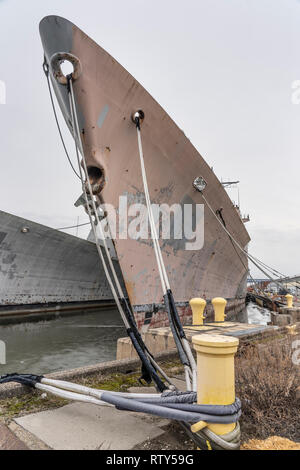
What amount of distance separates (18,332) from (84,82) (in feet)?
26.5

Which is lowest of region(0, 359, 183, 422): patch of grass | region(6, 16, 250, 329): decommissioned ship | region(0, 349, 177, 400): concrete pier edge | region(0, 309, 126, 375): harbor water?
region(0, 309, 126, 375): harbor water

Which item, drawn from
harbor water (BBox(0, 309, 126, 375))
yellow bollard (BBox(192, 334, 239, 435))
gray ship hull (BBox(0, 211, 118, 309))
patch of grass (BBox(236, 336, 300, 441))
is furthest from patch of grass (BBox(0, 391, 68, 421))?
gray ship hull (BBox(0, 211, 118, 309))

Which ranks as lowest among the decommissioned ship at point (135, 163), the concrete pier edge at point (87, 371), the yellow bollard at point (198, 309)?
the concrete pier edge at point (87, 371)

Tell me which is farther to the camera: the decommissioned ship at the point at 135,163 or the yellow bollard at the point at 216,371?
the decommissioned ship at the point at 135,163

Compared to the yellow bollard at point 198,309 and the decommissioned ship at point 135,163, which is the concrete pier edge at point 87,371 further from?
the decommissioned ship at point 135,163

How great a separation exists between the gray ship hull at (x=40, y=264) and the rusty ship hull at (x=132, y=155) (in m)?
6.94

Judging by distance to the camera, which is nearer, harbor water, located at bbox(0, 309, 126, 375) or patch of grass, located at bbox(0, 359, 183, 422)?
patch of grass, located at bbox(0, 359, 183, 422)

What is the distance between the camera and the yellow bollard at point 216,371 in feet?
5.81

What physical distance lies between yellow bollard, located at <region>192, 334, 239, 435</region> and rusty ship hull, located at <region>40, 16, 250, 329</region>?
414 cm

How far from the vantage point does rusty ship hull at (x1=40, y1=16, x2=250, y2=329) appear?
5.18 metres

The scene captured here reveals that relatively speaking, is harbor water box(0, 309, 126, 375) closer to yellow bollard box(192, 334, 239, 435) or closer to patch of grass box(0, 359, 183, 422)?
patch of grass box(0, 359, 183, 422)

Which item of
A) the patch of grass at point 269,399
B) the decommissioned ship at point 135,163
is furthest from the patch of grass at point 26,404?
the decommissioned ship at point 135,163
